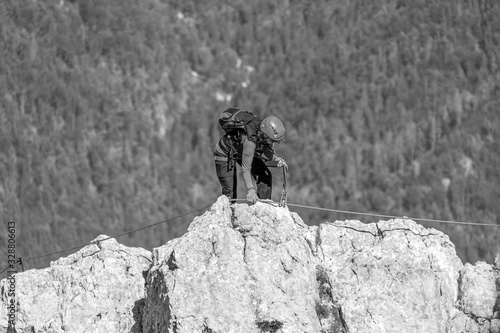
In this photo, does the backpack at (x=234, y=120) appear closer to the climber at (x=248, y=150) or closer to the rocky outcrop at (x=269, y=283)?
the climber at (x=248, y=150)

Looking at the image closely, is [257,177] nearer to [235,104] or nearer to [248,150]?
[248,150]

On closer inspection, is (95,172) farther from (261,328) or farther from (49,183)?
(261,328)

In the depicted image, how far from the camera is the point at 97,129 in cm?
4734

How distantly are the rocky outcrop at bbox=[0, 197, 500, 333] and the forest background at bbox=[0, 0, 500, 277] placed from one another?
86.7 ft

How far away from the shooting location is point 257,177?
1739cm

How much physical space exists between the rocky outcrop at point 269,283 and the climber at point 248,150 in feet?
3.23

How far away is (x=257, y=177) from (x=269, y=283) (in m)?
2.72

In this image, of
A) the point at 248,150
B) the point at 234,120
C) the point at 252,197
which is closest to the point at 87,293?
the point at 252,197

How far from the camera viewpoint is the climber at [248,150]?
650 inches

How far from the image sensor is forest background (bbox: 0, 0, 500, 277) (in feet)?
148

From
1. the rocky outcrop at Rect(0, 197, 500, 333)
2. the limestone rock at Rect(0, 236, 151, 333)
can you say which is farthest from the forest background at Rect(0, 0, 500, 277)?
the rocky outcrop at Rect(0, 197, 500, 333)

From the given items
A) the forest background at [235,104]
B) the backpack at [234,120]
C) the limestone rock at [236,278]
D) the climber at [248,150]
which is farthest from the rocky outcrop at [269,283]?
the forest background at [235,104]

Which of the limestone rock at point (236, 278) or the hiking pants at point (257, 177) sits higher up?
the hiking pants at point (257, 177)

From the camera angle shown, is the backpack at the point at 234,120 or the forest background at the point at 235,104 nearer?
the backpack at the point at 234,120
